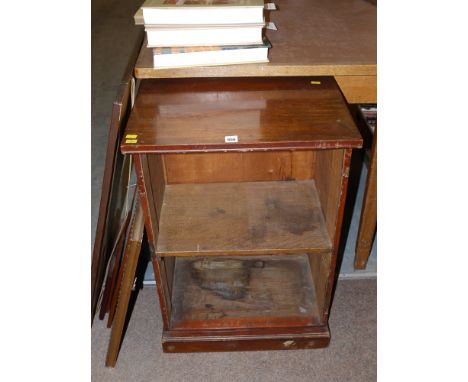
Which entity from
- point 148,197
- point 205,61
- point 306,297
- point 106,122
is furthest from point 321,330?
point 106,122

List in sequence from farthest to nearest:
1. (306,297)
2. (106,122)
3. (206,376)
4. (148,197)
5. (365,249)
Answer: (106,122)
(365,249)
(306,297)
(206,376)
(148,197)

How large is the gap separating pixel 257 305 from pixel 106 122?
163 cm

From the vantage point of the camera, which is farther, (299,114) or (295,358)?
(295,358)


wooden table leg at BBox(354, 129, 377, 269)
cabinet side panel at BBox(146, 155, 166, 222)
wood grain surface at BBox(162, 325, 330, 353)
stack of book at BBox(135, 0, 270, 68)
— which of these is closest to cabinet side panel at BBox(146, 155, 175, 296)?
cabinet side panel at BBox(146, 155, 166, 222)

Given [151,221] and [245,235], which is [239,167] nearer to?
[245,235]

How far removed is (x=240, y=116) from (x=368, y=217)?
66 cm

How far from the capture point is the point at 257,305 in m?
1.41

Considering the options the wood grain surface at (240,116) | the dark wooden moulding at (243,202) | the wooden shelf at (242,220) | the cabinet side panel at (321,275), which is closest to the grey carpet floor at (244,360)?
the dark wooden moulding at (243,202)

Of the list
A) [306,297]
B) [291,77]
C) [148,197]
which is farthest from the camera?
[306,297]

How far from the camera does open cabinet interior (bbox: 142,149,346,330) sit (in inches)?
46.3

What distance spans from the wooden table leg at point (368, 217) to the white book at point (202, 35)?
1.67ft

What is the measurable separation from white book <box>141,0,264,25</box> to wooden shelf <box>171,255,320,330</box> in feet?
2.71

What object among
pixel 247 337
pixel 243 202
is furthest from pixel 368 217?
pixel 247 337

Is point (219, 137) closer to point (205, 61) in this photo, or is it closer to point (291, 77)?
point (205, 61)
